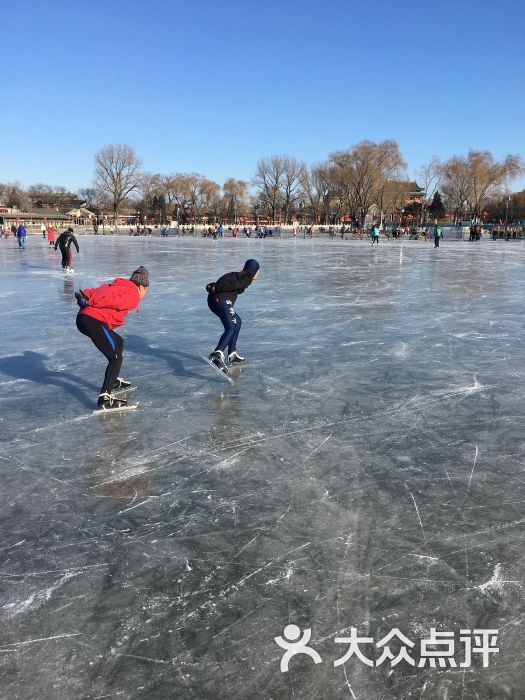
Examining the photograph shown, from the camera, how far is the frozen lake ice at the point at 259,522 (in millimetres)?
1834

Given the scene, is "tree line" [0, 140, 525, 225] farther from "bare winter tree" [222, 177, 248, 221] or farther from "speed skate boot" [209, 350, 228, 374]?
"speed skate boot" [209, 350, 228, 374]

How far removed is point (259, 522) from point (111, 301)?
2.17 meters

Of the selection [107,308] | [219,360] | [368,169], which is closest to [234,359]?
[219,360]

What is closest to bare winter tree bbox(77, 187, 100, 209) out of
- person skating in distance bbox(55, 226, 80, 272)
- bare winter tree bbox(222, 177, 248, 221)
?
bare winter tree bbox(222, 177, 248, 221)

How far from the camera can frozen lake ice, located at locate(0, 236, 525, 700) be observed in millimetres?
1834

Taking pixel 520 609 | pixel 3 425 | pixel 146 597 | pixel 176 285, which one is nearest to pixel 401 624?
pixel 520 609

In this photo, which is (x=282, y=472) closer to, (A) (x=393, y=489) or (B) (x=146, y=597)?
(A) (x=393, y=489)

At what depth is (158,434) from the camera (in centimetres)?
381

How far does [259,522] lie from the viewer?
2680mm

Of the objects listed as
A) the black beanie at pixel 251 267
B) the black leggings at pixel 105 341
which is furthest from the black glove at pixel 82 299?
the black beanie at pixel 251 267

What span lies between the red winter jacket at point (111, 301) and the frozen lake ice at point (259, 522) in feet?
2.59

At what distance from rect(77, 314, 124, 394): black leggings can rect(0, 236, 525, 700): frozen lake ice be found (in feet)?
1.16

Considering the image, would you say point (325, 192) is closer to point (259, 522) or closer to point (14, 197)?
point (14, 197)

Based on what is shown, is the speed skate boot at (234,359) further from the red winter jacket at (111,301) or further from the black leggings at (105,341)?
the red winter jacket at (111,301)
